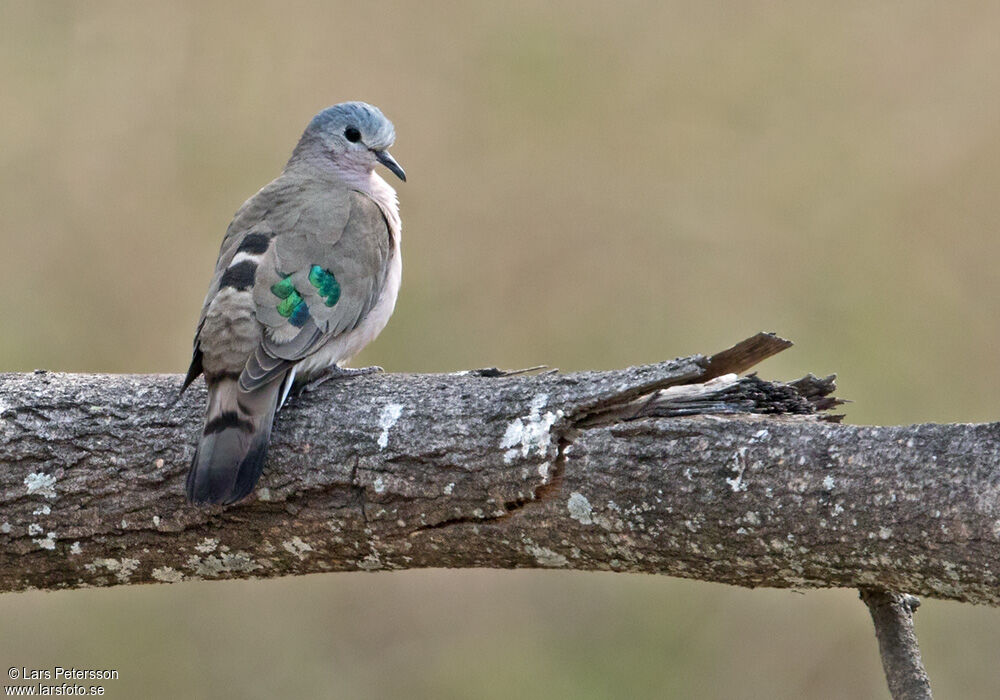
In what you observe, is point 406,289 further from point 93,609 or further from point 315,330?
point 315,330

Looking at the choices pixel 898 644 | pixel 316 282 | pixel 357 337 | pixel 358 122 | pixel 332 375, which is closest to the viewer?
pixel 898 644

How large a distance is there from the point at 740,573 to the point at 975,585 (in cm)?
45

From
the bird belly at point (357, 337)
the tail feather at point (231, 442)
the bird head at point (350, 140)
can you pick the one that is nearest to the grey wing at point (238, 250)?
the tail feather at point (231, 442)

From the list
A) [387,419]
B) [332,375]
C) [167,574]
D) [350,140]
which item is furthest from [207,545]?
[350,140]

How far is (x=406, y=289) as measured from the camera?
6477 mm

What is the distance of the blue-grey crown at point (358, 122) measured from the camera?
169 inches

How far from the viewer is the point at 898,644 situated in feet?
8.43

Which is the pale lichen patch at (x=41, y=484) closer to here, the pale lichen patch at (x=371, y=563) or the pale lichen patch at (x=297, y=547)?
the pale lichen patch at (x=297, y=547)

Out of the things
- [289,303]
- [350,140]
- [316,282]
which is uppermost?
[350,140]

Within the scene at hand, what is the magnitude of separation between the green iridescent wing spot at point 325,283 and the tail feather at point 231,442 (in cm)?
43

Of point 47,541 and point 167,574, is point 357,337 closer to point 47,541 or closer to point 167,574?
point 167,574

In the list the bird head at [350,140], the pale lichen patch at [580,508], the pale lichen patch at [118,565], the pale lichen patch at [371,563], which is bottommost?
the pale lichen patch at [580,508]

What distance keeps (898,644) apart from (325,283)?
176 cm

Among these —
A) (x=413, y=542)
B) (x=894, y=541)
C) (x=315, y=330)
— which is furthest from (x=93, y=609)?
(x=894, y=541)
